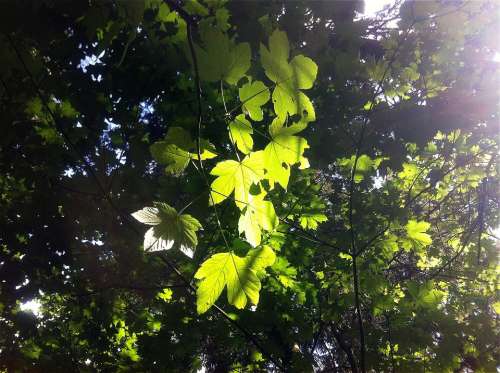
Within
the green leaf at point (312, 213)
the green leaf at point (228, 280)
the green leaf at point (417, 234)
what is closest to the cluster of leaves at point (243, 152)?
the green leaf at point (228, 280)

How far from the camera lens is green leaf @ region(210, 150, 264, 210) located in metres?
1.01

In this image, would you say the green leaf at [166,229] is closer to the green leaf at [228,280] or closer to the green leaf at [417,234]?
the green leaf at [228,280]

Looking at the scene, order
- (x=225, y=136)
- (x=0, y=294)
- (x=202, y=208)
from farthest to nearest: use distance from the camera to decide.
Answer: (x=0, y=294) → (x=225, y=136) → (x=202, y=208)

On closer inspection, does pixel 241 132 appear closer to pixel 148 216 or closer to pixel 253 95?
pixel 253 95

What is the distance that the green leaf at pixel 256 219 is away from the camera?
1.04 metres

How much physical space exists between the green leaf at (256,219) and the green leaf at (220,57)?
1.19 ft

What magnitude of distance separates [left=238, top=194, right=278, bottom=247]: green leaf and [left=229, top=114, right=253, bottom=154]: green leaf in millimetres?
152

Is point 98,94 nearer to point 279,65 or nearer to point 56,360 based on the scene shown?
point 279,65

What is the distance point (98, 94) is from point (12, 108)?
77 centimetres

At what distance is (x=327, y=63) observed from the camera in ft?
8.48

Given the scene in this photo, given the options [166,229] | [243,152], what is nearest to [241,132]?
[243,152]

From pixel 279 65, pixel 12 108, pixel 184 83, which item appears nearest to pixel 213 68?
pixel 279 65

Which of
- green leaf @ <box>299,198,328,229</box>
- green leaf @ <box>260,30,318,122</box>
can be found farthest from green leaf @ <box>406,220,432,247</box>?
green leaf @ <box>260,30,318,122</box>

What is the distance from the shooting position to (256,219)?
1.07m
